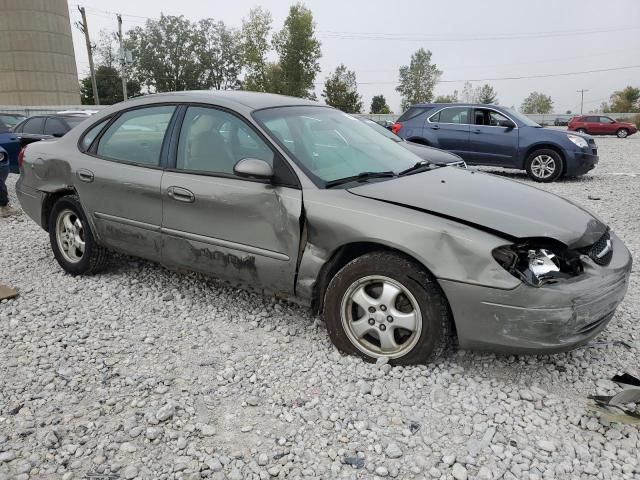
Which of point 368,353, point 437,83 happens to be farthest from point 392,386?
point 437,83

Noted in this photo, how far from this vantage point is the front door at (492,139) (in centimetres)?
1118

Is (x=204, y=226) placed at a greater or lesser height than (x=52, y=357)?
greater

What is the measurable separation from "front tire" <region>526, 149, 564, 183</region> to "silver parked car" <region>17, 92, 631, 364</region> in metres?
7.86

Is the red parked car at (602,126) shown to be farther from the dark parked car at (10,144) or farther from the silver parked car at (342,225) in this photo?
the silver parked car at (342,225)

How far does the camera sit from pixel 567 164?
10836 millimetres

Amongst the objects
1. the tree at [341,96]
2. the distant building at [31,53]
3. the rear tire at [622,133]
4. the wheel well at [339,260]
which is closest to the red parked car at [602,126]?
the rear tire at [622,133]

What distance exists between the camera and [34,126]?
37.7ft

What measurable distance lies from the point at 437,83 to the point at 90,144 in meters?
74.8

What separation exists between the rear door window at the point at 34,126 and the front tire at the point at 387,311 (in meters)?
10.5

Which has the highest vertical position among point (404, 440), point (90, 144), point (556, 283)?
point (90, 144)

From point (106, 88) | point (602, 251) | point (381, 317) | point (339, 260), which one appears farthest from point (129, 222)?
point (106, 88)

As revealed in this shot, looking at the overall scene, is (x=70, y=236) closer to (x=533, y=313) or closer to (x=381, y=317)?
(x=381, y=317)

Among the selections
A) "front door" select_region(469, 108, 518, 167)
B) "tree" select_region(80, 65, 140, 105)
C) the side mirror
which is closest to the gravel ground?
the side mirror

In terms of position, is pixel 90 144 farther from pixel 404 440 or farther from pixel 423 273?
pixel 404 440
